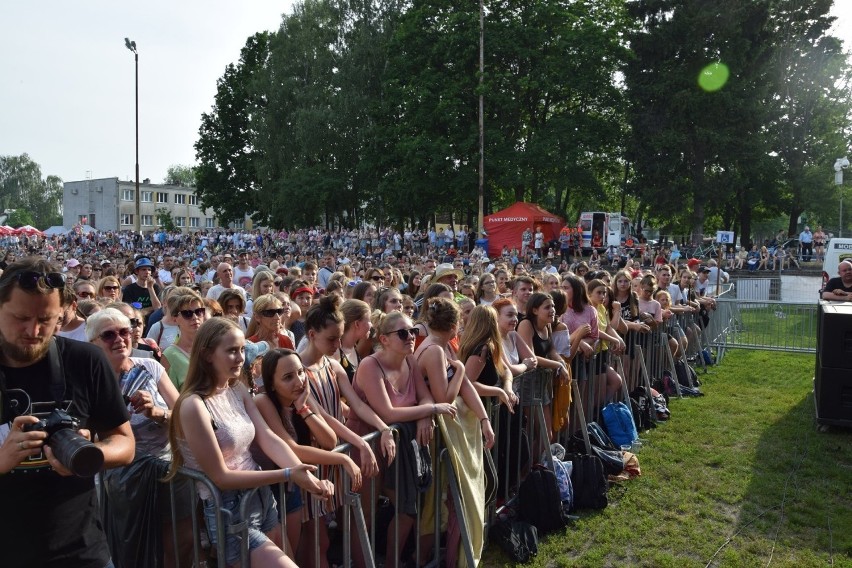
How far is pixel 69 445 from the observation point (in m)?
2.10

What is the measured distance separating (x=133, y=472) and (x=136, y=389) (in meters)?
0.46

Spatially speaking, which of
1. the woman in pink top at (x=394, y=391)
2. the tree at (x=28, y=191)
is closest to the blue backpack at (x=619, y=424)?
the woman in pink top at (x=394, y=391)

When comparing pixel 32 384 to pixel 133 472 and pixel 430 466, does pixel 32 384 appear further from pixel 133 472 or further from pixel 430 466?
pixel 430 466

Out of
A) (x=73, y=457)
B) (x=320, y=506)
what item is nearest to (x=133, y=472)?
(x=320, y=506)

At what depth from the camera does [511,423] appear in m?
5.70

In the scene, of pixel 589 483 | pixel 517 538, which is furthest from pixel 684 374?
pixel 517 538

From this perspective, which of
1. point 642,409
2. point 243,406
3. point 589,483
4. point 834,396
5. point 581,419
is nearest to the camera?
point 243,406

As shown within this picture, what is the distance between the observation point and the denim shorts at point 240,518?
313 centimetres

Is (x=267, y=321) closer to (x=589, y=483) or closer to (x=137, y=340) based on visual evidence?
(x=137, y=340)

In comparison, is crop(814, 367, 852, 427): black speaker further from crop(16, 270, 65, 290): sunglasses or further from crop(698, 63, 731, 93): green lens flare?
crop(698, 63, 731, 93): green lens flare

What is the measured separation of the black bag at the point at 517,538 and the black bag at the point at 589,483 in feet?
2.52

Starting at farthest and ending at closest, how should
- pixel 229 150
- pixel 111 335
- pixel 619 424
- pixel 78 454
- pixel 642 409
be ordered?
pixel 229 150 < pixel 642 409 < pixel 619 424 < pixel 111 335 < pixel 78 454

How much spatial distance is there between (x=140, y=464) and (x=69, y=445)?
4.31ft

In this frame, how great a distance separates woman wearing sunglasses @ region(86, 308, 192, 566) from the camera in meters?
3.30
